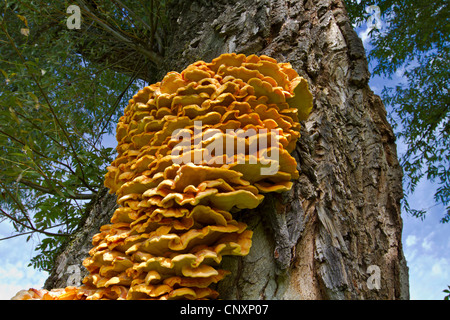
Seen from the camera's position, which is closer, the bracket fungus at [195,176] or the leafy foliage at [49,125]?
the bracket fungus at [195,176]

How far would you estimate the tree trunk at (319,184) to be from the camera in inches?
54.7

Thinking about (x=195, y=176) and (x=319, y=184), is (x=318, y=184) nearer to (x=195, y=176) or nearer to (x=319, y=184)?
(x=319, y=184)

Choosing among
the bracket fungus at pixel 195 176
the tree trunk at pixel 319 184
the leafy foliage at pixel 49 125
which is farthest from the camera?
the leafy foliage at pixel 49 125

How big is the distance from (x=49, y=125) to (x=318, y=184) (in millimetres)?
3184

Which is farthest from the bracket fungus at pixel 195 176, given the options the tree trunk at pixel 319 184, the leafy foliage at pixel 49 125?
the leafy foliage at pixel 49 125

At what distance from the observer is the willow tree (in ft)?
4.56

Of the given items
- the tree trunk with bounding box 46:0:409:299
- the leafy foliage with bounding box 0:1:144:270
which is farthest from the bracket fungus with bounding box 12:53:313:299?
the leafy foliage with bounding box 0:1:144:270

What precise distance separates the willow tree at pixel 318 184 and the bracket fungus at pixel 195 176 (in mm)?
161

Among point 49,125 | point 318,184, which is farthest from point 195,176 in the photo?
point 49,125

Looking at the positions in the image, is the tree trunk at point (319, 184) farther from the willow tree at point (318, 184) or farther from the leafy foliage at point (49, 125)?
the leafy foliage at point (49, 125)

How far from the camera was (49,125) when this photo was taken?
3.64 metres

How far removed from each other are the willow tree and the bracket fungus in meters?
0.16

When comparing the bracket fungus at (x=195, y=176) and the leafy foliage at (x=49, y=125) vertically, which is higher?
the leafy foliage at (x=49, y=125)

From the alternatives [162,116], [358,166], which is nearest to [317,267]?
[358,166]
